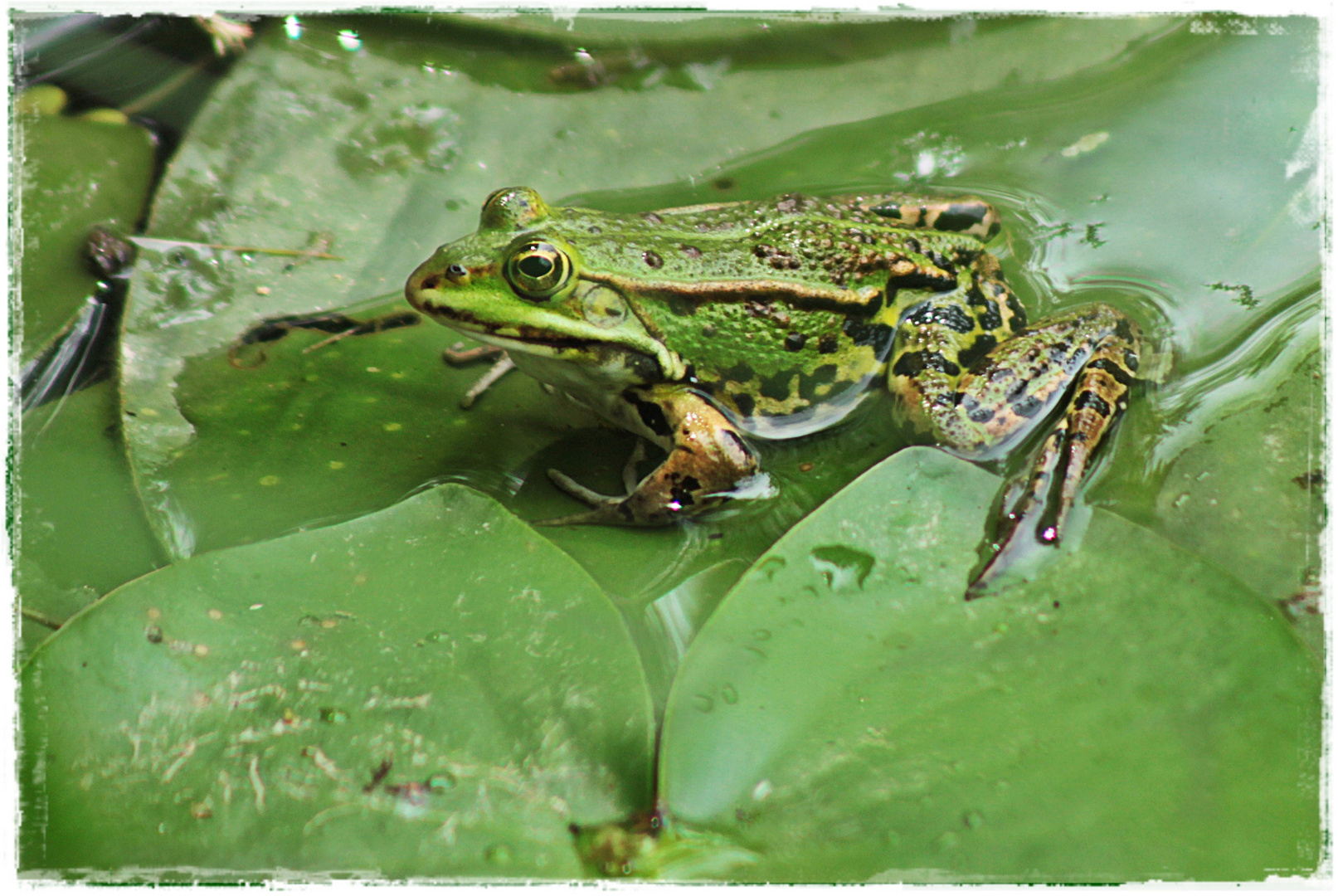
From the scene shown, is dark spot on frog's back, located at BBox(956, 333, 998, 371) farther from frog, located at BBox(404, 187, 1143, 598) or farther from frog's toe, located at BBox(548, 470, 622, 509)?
frog's toe, located at BBox(548, 470, 622, 509)

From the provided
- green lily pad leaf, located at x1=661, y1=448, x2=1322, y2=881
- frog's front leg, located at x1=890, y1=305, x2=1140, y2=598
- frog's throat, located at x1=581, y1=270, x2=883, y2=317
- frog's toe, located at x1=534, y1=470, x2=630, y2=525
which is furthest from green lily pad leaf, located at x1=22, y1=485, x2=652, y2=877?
frog's front leg, located at x1=890, y1=305, x2=1140, y2=598

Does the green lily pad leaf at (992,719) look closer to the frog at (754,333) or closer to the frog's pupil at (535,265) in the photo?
the frog at (754,333)

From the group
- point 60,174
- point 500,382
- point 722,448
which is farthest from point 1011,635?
point 60,174

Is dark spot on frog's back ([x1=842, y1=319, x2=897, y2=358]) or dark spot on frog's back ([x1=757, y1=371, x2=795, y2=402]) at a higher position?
dark spot on frog's back ([x1=842, y1=319, x2=897, y2=358])

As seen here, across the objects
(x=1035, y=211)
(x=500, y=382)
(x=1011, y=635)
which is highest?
(x=1035, y=211)

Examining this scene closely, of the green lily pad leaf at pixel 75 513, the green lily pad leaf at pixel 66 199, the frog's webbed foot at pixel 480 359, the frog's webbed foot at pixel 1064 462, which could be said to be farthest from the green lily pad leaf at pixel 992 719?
the green lily pad leaf at pixel 66 199

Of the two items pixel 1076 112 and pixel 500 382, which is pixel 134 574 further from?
pixel 1076 112

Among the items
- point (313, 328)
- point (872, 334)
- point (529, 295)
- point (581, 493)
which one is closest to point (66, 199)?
point (313, 328)
